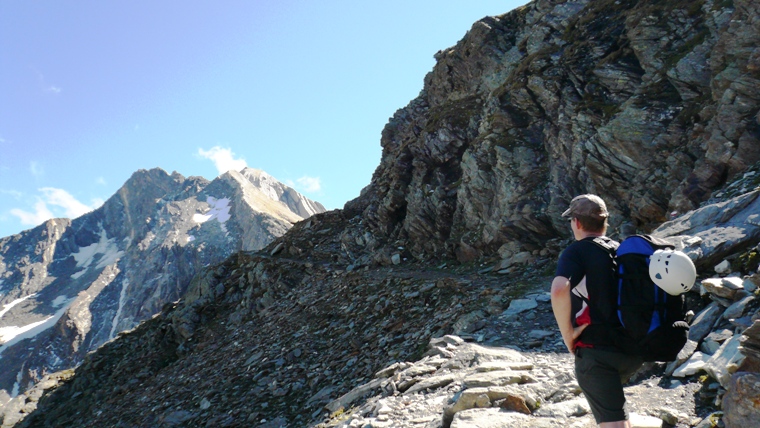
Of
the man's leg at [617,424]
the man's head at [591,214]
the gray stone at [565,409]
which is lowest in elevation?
the gray stone at [565,409]

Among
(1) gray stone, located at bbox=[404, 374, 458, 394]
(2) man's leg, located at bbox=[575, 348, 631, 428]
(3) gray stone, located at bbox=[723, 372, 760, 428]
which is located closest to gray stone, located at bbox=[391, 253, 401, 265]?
(1) gray stone, located at bbox=[404, 374, 458, 394]

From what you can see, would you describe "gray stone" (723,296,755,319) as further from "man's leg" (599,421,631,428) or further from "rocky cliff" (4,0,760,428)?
"man's leg" (599,421,631,428)

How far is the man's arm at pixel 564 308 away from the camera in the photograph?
4.73 metres

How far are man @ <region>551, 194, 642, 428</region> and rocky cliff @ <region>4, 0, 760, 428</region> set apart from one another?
6.07 feet

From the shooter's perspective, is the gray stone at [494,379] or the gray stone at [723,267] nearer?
the gray stone at [494,379]

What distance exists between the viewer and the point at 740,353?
6246 millimetres

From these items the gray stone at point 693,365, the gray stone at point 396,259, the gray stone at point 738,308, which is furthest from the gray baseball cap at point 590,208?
the gray stone at point 396,259

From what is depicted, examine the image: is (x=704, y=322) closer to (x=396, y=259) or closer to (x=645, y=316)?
(x=645, y=316)

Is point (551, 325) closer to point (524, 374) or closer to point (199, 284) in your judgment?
point (524, 374)

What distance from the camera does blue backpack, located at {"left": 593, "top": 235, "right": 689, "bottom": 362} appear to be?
14.4ft

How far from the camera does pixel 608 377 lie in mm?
4602

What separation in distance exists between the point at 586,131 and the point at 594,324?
824 inches

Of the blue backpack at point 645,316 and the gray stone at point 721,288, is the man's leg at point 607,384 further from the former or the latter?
the gray stone at point 721,288

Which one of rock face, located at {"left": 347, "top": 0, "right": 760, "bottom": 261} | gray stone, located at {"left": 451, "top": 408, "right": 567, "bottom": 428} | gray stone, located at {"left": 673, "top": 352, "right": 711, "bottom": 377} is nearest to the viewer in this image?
gray stone, located at {"left": 451, "top": 408, "right": 567, "bottom": 428}
